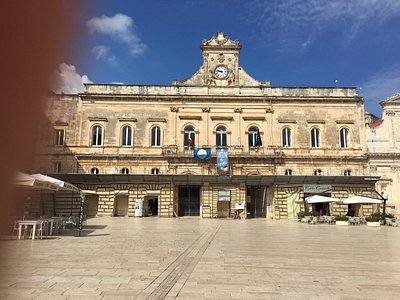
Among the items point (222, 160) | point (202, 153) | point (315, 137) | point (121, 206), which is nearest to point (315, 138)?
point (315, 137)

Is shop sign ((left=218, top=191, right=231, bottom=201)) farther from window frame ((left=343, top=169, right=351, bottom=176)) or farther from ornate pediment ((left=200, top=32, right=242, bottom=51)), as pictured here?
ornate pediment ((left=200, top=32, right=242, bottom=51))

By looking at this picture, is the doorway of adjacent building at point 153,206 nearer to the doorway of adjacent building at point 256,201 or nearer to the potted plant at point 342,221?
the doorway of adjacent building at point 256,201

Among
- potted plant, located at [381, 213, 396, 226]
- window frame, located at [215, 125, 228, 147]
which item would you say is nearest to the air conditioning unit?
window frame, located at [215, 125, 228, 147]

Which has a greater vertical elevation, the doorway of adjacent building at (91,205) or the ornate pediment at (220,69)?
the ornate pediment at (220,69)

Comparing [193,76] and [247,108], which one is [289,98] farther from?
[193,76]

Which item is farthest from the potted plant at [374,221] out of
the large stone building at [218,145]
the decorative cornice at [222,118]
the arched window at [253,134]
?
the decorative cornice at [222,118]

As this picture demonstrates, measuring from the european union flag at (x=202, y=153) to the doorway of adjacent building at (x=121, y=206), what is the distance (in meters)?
7.49

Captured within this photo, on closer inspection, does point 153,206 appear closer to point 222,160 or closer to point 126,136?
point 126,136

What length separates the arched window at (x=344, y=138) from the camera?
34969 millimetres

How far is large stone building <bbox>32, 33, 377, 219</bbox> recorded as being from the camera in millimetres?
32500

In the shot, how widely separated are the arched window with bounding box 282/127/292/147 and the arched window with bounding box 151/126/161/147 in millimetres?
12345

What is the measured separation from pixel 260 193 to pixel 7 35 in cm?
3552

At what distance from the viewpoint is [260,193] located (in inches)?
1398

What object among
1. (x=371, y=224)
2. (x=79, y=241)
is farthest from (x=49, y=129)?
(x=371, y=224)
